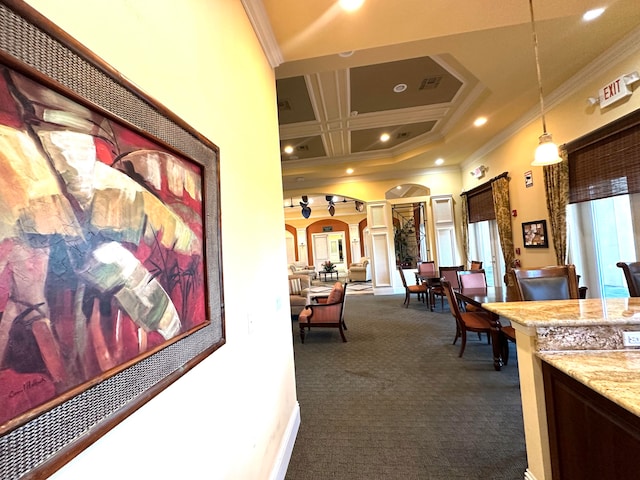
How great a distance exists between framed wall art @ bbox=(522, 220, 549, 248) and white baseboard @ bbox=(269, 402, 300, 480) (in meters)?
4.57

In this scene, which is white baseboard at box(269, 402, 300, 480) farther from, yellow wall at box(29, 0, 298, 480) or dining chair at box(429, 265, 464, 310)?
dining chair at box(429, 265, 464, 310)

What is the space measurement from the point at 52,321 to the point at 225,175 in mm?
987

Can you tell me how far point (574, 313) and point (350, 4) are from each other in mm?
2385

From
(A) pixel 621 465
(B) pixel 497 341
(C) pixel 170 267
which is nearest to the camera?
(C) pixel 170 267

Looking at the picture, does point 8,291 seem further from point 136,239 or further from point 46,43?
point 46,43

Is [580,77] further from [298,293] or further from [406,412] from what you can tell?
[298,293]

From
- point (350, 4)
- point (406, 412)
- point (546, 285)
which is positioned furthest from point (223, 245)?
point (546, 285)

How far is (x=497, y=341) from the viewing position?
3.27 metres

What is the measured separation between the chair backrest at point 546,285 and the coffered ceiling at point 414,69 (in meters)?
2.21

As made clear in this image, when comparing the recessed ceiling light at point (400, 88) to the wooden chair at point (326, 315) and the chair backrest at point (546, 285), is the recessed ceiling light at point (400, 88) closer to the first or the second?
the chair backrest at point (546, 285)

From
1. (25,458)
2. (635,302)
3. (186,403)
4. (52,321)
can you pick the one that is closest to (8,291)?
(52,321)

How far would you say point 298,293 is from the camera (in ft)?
21.1

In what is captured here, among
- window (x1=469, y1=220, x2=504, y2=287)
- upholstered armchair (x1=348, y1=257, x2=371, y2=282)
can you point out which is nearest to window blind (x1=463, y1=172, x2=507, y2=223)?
window (x1=469, y1=220, x2=504, y2=287)

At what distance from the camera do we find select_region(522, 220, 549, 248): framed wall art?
4.64m
